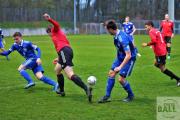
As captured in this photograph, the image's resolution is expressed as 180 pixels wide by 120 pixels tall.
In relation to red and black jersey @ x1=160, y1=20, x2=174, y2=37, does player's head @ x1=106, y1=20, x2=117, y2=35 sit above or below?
above

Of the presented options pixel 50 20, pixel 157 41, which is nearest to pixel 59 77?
pixel 50 20

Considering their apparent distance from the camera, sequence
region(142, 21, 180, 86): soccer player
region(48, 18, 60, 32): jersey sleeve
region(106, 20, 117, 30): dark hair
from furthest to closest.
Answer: region(142, 21, 180, 86): soccer player < region(48, 18, 60, 32): jersey sleeve < region(106, 20, 117, 30): dark hair

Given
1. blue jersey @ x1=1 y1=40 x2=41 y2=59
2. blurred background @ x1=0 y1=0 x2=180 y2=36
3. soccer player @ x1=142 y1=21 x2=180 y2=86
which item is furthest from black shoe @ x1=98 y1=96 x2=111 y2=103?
blurred background @ x1=0 y1=0 x2=180 y2=36

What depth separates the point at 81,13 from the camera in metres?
79.5

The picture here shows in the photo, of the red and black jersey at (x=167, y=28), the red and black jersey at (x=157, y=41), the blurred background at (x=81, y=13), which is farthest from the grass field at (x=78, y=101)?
the blurred background at (x=81, y=13)

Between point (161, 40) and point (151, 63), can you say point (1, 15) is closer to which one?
point (151, 63)

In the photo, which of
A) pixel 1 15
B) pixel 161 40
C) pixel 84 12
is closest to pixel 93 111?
pixel 161 40

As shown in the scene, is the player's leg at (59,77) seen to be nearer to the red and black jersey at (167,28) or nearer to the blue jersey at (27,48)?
the blue jersey at (27,48)

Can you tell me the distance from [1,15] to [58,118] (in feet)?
180

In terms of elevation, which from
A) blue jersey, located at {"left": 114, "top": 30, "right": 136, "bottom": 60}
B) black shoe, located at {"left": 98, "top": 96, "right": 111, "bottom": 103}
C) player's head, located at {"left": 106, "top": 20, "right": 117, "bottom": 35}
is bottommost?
black shoe, located at {"left": 98, "top": 96, "right": 111, "bottom": 103}

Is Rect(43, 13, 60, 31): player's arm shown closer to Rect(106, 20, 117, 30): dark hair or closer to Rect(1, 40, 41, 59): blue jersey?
Rect(106, 20, 117, 30): dark hair

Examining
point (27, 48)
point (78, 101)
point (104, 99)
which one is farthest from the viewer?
point (27, 48)

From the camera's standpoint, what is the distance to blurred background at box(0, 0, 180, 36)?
63188 mm

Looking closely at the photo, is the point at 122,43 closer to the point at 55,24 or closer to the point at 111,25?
the point at 111,25
